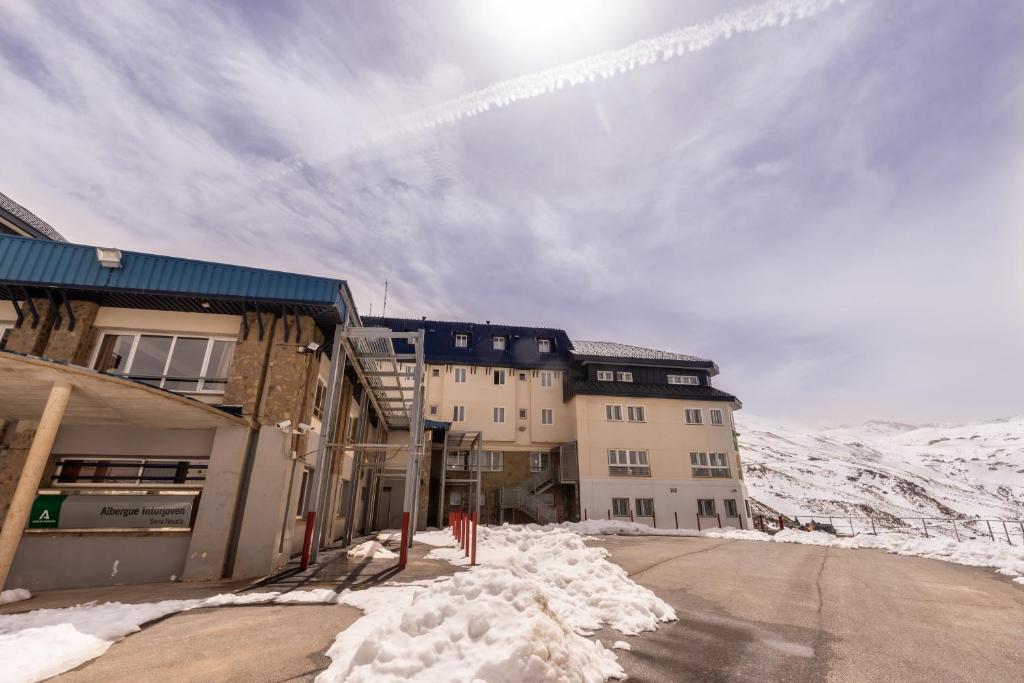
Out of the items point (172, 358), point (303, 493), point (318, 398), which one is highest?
point (172, 358)

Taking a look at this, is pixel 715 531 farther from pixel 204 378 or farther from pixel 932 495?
pixel 932 495

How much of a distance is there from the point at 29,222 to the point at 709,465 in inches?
1596

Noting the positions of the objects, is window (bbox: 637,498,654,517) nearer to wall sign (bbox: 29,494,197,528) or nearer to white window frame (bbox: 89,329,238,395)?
wall sign (bbox: 29,494,197,528)

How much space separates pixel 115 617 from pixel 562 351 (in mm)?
33525

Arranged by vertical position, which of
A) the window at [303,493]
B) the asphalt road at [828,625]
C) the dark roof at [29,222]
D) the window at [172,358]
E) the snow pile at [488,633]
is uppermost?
the dark roof at [29,222]

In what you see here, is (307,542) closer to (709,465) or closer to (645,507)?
(645,507)

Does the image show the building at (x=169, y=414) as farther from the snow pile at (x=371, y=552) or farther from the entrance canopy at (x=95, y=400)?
the snow pile at (x=371, y=552)

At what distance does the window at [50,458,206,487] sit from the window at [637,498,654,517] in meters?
27.4

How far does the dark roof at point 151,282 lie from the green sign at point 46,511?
17.6 ft

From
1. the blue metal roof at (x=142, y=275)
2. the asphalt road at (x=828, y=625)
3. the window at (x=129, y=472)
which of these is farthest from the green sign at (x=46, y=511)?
the asphalt road at (x=828, y=625)

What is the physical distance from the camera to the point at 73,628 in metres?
6.14

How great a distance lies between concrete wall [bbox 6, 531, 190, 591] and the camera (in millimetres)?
10188

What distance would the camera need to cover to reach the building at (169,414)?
34.6ft

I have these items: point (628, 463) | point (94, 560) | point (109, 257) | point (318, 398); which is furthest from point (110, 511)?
point (628, 463)
